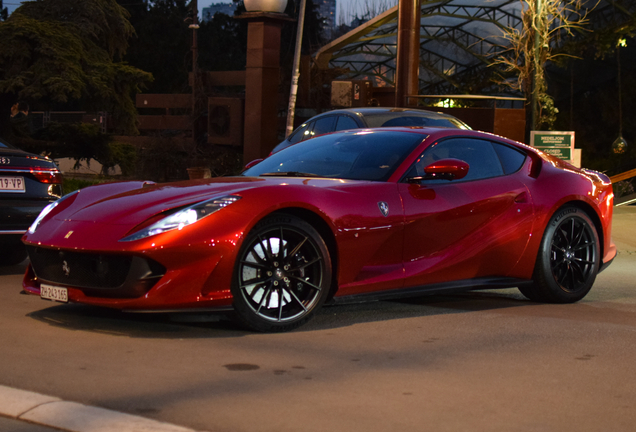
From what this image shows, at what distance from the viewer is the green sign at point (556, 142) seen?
15.3m

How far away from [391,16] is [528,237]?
1065 inches

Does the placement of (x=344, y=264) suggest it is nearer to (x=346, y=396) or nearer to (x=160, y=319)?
(x=160, y=319)

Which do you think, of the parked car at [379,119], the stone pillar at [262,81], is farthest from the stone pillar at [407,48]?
the stone pillar at [262,81]

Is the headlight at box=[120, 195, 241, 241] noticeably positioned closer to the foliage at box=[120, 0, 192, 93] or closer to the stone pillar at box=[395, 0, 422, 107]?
the stone pillar at box=[395, 0, 422, 107]

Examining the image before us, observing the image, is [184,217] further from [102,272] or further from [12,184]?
[12,184]

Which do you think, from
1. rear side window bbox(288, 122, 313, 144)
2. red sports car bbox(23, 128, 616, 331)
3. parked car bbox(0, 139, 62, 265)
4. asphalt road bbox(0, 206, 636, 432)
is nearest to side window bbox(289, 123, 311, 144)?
rear side window bbox(288, 122, 313, 144)

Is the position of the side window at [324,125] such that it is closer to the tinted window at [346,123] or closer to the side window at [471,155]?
the tinted window at [346,123]

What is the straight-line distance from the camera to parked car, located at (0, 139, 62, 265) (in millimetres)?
8125

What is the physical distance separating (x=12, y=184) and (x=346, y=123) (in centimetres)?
545

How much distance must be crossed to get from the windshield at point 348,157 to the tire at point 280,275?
0.85m

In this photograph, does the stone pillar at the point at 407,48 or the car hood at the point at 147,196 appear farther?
the stone pillar at the point at 407,48

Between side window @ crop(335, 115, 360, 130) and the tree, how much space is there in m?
12.8

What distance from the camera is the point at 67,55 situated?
81.0 feet

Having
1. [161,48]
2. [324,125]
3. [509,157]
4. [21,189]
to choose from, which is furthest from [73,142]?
[161,48]
